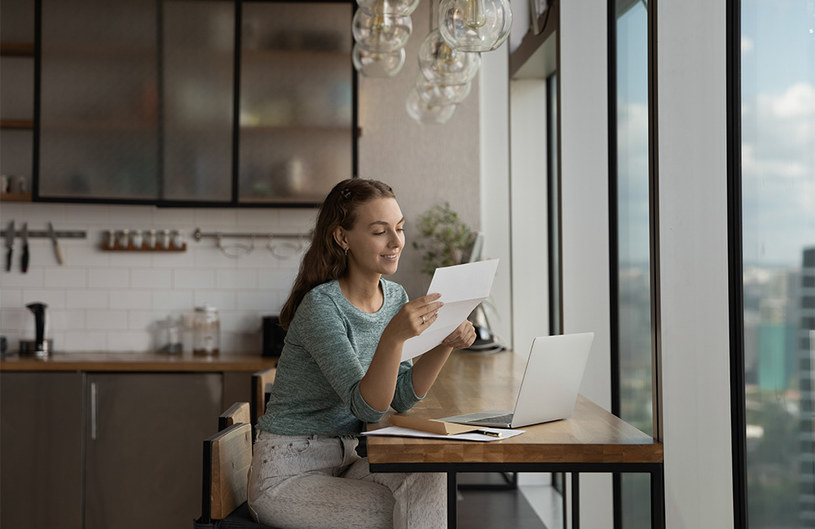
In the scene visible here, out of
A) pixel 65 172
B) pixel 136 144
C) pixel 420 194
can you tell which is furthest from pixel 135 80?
pixel 420 194

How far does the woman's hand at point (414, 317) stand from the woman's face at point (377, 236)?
11.9 inches

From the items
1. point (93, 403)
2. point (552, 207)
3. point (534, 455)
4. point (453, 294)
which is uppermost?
point (552, 207)

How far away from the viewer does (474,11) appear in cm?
208

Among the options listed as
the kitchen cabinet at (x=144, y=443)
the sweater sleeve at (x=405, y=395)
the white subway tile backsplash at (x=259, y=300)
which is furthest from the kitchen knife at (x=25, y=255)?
the sweater sleeve at (x=405, y=395)

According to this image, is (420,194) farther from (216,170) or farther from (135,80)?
(135,80)

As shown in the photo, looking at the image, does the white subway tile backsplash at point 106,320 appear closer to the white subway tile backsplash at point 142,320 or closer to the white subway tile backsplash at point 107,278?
the white subway tile backsplash at point 142,320

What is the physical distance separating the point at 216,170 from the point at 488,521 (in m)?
2.24

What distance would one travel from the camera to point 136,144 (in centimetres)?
430

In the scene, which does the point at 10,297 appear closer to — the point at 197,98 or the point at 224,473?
the point at 197,98

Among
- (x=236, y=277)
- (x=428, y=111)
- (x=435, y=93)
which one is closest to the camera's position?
(x=435, y=93)

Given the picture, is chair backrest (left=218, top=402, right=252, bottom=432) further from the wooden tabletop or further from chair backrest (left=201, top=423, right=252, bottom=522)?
the wooden tabletop

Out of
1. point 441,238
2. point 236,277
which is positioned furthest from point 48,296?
point 441,238

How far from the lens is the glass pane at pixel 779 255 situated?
5.78 ft

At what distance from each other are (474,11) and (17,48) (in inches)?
131
